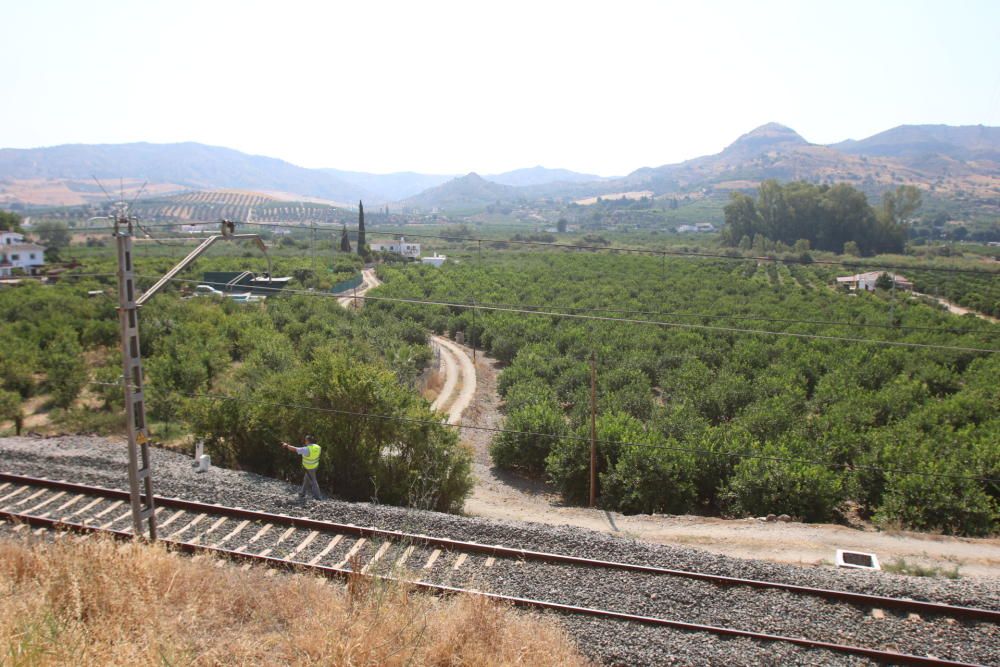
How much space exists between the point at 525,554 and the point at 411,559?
1.94 meters

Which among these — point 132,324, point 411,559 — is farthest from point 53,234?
point 411,559

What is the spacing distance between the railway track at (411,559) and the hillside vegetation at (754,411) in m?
2.90

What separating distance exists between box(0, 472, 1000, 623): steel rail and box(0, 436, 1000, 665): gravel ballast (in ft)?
0.53

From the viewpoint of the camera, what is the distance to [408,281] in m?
59.2

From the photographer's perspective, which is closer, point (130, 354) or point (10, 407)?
point (130, 354)

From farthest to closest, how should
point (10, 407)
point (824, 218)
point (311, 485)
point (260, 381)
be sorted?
point (824, 218), point (10, 407), point (260, 381), point (311, 485)

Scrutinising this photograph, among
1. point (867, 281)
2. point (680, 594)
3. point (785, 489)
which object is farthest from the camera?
point (867, 281)

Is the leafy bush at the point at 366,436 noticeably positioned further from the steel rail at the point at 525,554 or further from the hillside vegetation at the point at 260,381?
the steel rail at the point at 525,554

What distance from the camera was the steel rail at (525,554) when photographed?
33.0ft

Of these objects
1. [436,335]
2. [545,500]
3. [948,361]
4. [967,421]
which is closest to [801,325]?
[948,361]

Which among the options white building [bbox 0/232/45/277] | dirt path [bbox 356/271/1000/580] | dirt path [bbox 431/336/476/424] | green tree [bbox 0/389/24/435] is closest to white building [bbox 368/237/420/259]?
white building [bbox 0/232/45/277]

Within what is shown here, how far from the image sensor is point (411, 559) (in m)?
11.5

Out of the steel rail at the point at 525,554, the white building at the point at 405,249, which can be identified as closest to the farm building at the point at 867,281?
the white building at the point at 405,249

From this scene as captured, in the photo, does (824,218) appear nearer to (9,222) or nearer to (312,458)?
(312,458)
